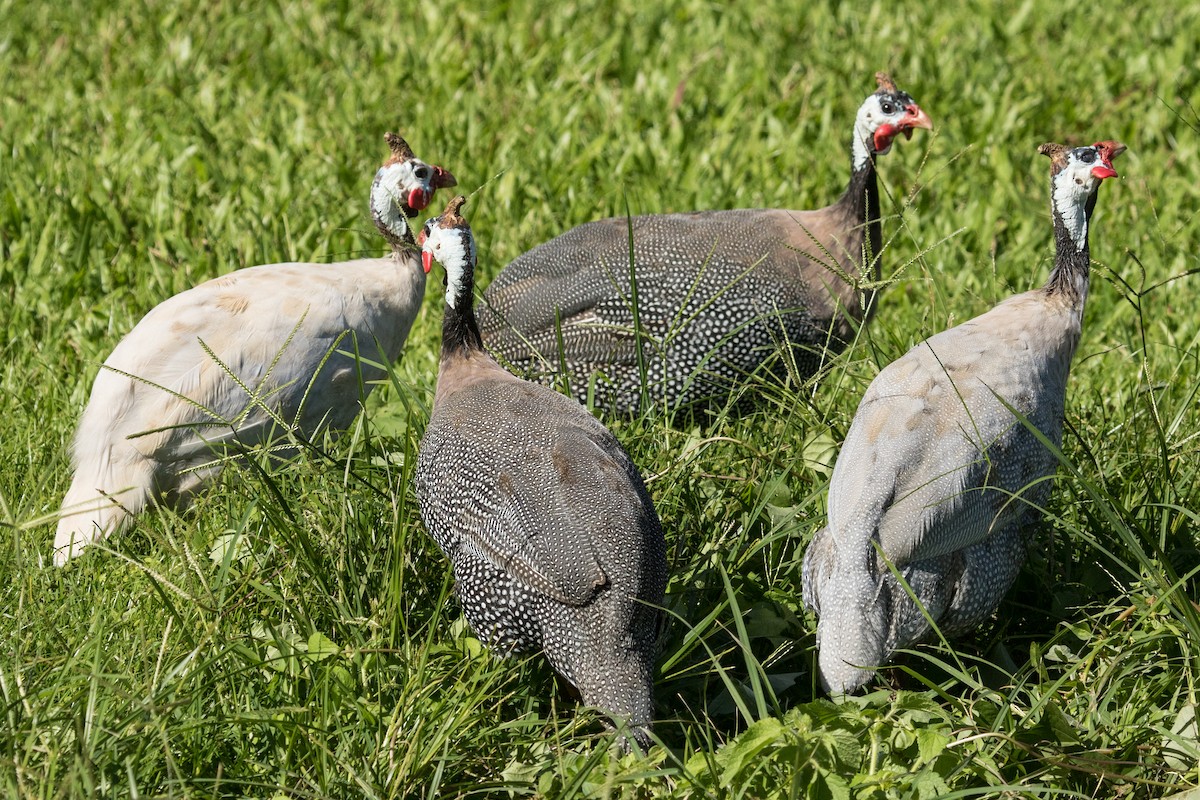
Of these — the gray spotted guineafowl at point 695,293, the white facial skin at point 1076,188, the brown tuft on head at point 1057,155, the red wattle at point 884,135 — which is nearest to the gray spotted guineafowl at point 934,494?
the white facial skin at point 1076,188

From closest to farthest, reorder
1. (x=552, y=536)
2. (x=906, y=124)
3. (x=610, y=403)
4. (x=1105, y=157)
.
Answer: (x=552, y=536), (x=1105, y=157), (x=610, y=403), (x=906, y=124)

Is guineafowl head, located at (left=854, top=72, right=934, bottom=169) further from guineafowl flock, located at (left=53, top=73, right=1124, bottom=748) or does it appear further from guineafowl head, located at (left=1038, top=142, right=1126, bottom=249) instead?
guineafowl head, located at (left=1038, top=142, right=1126, bottom=249)

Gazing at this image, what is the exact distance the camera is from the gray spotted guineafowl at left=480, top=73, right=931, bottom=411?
15.2 ft

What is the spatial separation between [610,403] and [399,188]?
3.05 ft

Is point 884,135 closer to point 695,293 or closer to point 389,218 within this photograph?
point 695,293

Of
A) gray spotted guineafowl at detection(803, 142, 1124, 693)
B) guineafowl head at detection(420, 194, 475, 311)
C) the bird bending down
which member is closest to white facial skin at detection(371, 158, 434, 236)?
the bird bending down

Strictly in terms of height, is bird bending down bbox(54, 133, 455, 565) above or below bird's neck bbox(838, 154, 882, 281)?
below

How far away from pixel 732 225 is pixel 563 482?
6.11 ft

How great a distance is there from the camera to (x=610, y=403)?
4.64 meters

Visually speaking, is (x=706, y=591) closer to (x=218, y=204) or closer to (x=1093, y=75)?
(x=218, y=204)

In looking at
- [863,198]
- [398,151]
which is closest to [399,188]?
[398,151]

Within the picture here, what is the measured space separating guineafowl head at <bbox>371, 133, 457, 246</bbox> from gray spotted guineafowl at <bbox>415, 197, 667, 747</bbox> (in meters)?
1.06

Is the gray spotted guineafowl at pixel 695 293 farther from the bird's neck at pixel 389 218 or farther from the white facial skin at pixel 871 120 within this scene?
the bird's neck at pixel 389 218

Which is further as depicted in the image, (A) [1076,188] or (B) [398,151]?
(B) [398,151]
